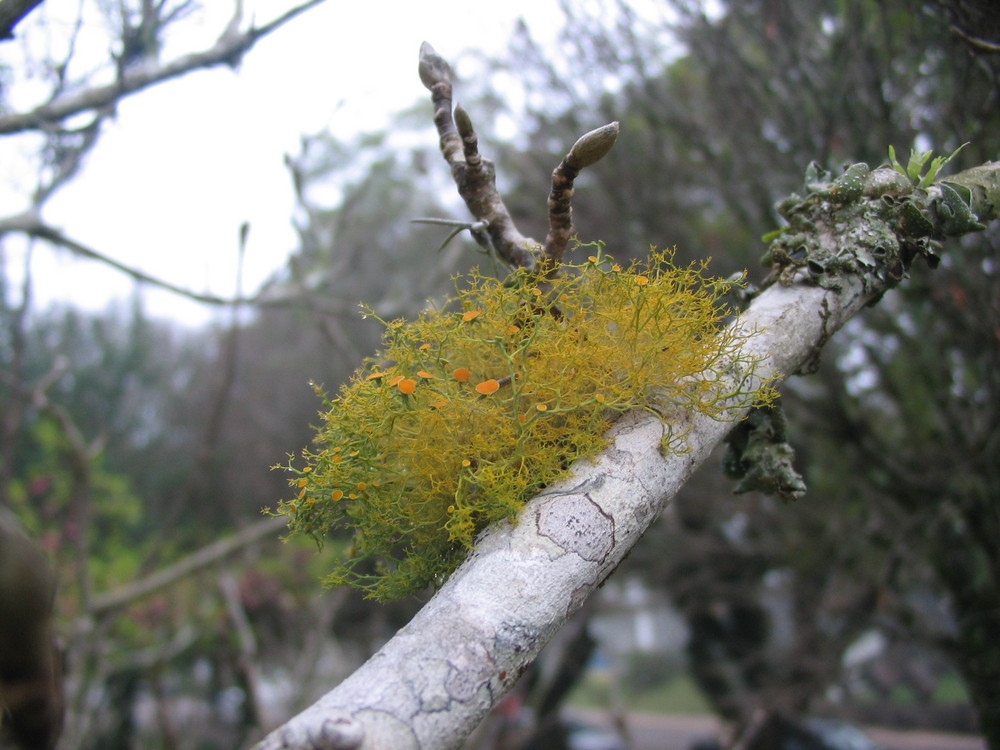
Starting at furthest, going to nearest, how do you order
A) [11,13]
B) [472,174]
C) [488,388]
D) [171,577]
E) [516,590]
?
[171,577], [11,13], [472,174], [488,388], [516,590]

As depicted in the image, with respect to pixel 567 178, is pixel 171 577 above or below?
below

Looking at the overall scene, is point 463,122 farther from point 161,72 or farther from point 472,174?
point 161,72

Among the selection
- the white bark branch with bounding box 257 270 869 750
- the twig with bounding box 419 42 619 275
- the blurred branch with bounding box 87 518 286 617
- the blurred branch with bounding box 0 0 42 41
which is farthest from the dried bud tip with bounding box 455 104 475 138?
the blurred branch with bounding box 87 518 286 617

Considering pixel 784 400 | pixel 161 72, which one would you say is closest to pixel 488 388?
pixel 161 72

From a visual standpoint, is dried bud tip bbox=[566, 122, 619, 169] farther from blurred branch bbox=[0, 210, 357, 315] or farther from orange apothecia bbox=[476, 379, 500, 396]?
blurred branch bbox=[0, 210, 357, 315]

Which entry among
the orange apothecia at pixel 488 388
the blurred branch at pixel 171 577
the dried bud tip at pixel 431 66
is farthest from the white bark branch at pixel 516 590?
the blurred branch at pixel 171 577

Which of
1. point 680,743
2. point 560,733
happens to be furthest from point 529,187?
point 680,743

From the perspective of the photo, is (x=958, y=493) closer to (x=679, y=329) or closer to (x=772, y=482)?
(x=772, y=482)
